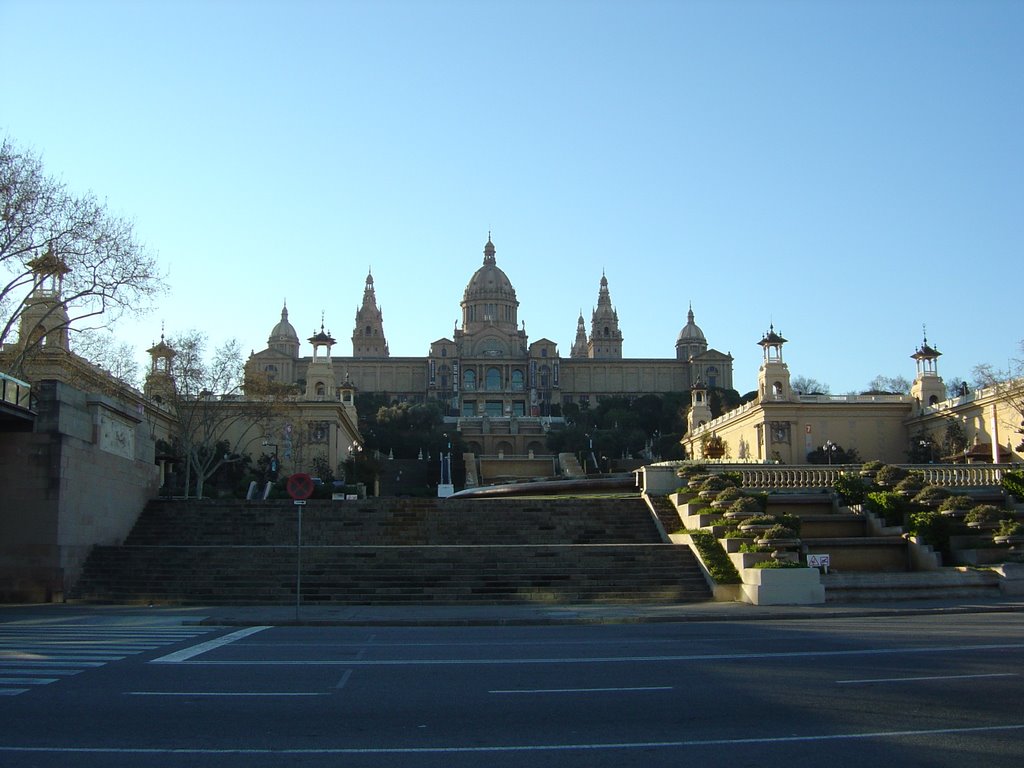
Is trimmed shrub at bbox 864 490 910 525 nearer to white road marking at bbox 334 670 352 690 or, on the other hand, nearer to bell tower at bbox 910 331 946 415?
white road marking at bbox 334 670 352 690

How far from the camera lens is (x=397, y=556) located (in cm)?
2809

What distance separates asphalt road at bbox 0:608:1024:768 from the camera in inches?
340

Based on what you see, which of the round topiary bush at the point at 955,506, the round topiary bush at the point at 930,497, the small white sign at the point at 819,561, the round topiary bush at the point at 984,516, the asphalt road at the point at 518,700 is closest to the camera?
the asphalt road at the point at 518,700

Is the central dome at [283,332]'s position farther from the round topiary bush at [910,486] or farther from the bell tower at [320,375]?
the round topiary bush at [910,486]

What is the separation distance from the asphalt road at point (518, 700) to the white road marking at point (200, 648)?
2.4 inches

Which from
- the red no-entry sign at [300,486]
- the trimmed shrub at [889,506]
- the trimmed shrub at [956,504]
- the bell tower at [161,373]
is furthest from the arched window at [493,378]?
the red no-entry sign at [300,486]

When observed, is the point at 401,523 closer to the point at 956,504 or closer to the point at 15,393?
the point at 15,393

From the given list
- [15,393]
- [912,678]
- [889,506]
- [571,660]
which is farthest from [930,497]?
[15,393]

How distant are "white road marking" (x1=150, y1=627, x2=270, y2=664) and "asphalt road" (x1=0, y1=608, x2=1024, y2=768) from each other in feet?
0.20

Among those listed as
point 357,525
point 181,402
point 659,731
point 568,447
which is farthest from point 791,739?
point 568,447

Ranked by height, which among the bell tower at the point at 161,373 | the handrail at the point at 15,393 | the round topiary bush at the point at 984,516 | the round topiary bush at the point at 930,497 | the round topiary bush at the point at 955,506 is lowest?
the round topiary bush at the point at 984,516

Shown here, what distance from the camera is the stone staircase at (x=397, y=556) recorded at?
25.7m

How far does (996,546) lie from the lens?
2869 cm

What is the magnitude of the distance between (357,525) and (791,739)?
2564 centimetres
